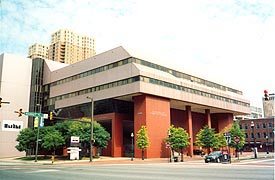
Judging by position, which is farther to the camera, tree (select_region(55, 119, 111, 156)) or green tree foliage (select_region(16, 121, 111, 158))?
green tree foliage (select_region(16, 121, 111, 158))

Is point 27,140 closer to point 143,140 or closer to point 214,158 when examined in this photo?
point 143,140

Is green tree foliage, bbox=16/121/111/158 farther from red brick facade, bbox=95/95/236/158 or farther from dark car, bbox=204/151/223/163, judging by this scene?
dark car, bbox=204/151/223/163

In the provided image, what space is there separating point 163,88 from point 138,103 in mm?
5382

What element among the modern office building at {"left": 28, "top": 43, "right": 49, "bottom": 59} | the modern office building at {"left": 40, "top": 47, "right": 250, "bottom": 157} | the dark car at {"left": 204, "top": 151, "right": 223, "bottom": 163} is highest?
the modern office building at {"left": 28, "top": 43, "right": 49, "bottom": 59}

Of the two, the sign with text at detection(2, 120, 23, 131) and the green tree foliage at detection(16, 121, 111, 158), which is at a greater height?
the sign with text at detection(2, 120, 23, 131)

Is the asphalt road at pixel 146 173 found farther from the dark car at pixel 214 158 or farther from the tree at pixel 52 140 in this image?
the tree at pixel 52 140

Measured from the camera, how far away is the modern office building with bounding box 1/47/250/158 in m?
51.0

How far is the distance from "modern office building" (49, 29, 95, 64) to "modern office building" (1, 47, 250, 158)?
35.7 m

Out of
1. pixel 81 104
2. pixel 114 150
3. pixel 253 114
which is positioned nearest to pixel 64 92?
pixel 81 104

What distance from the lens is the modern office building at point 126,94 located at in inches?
2008

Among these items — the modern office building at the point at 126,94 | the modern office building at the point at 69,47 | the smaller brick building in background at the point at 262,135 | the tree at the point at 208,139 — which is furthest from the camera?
the modern office building at the point at 69,47

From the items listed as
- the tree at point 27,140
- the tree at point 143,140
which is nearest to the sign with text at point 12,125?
the tree at point 27,140

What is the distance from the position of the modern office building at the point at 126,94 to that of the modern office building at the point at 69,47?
35732 millimetres

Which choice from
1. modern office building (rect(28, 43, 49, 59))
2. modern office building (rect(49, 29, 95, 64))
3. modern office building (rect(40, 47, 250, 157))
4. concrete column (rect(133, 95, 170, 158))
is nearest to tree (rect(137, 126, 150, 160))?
concrete column (rect(133, 95, 170, 158))
